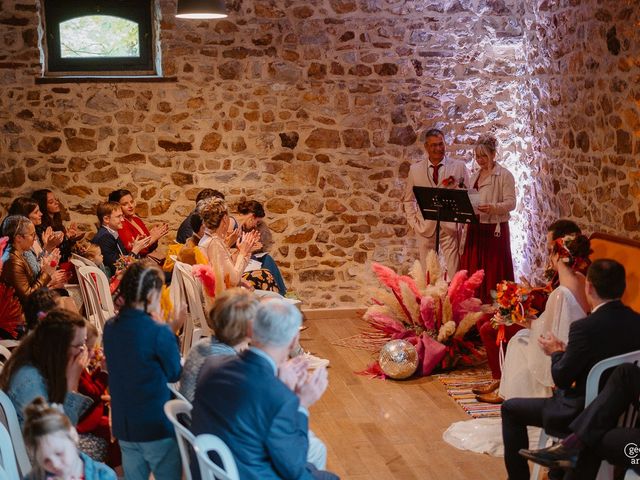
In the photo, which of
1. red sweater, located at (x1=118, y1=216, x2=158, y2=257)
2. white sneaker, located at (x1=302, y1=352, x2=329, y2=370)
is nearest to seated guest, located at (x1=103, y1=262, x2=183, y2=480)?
white sneaker, located at (x1=302, y1=352, x2=329, y2=370)

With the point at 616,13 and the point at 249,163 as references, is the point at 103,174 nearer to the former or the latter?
→ the point at 249,163

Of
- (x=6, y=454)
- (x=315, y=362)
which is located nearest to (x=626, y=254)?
(x=315, y=362)

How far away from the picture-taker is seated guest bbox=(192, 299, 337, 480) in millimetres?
3104

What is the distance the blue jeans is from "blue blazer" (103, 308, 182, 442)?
0.04m

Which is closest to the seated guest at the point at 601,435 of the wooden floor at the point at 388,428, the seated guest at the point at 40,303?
the wooden floor at the point at 388,428

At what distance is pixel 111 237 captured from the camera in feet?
23.6

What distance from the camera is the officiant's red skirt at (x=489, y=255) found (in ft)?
25.4

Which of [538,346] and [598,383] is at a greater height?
[598,383]

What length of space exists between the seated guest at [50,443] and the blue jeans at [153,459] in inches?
33.5

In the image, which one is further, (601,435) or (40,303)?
(40,303)

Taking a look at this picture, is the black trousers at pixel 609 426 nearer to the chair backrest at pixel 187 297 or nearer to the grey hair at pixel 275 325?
the grey hair at pixel 275 325

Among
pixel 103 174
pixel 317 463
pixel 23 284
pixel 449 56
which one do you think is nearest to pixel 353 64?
pixel 449 56

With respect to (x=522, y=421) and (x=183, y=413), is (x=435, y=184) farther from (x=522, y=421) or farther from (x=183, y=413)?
(x=183, y=413)

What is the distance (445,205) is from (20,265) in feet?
10.8
